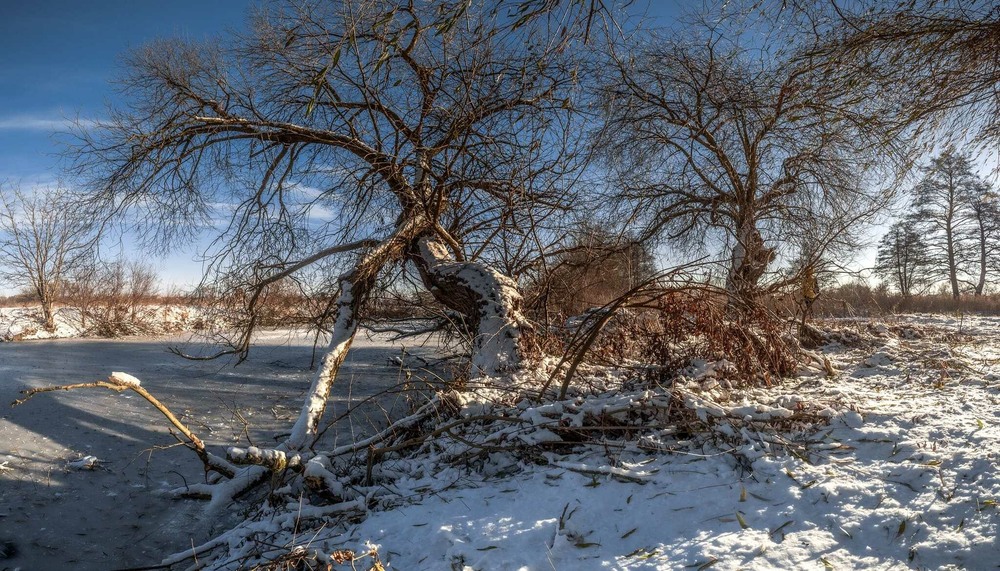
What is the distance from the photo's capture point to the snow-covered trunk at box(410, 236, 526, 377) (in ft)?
18.9

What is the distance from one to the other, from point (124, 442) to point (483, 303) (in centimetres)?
452

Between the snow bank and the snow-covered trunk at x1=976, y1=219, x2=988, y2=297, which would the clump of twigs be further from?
the snow-covered trunk at x1=976, y1=219, x2=988, y2=297

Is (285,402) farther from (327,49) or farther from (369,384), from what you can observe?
(327,49)

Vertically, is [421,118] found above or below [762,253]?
above

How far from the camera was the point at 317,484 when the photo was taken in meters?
3.91

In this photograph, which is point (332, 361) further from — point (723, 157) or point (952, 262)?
point (952, 262)

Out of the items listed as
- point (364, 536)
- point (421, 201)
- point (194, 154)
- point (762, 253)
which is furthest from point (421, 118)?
point (762, 253)

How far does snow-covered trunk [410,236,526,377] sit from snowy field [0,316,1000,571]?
1055 millimetres

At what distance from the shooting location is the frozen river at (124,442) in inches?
163

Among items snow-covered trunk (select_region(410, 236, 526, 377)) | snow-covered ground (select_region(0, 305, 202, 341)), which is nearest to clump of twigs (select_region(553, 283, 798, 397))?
snow-covered trunk (select_region(410, 236, 526, 377))

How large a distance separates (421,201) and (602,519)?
4.86 m

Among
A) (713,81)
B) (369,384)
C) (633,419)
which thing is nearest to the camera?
(633,419)

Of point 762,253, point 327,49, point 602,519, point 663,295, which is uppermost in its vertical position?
point 327,49

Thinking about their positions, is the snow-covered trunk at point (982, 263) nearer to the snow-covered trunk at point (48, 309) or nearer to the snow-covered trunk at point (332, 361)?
the snow-covered trunk at point (332, 361)
